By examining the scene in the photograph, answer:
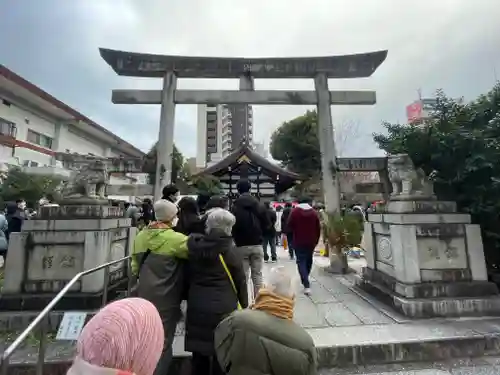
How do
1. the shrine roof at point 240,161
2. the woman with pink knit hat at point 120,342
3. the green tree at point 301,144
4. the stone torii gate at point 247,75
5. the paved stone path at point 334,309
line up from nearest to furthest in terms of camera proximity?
the woman with pink knit hat at point 120,342 → the paved stone path at point 334,309 → the stone torii gate at point 247,75 → the shrine roof at point 240,161 → the green tree at point 301,144

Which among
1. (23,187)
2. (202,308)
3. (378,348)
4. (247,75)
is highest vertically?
(247,75)

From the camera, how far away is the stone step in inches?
114

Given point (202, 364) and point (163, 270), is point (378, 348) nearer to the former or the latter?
point (202, 364)

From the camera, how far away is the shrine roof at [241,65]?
23.7ft

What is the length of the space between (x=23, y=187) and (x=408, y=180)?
1777 cm

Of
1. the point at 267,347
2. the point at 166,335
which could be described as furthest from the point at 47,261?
the point at 267,347

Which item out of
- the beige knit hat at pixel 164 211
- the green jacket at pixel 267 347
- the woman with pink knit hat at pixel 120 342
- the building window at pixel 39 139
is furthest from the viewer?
the building window at pixel 39 139

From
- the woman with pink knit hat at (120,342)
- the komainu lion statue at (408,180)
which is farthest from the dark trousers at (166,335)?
the komainu lion statue at (408,180)

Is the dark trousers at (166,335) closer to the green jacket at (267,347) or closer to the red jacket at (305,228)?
the green jacket at (267,347)

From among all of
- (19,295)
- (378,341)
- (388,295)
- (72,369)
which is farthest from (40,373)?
(388,295)

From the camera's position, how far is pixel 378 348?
3061mm

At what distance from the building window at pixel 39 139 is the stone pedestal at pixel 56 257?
19260 millimetres

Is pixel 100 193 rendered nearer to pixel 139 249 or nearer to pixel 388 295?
pixel 139 249

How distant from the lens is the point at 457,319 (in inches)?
147
